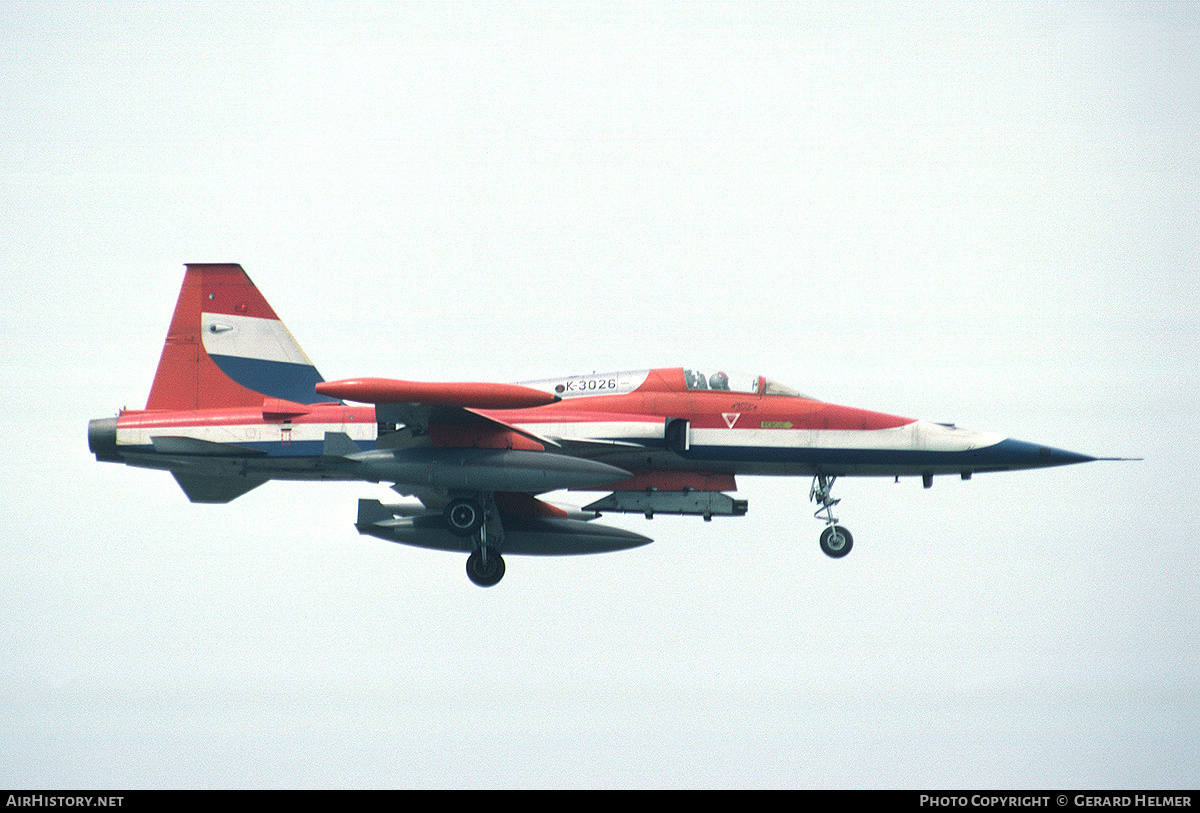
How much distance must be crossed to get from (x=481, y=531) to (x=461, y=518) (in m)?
0.57

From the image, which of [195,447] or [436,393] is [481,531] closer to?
[436,393]

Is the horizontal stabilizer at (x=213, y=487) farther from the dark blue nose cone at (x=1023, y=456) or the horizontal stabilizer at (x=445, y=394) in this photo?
the dark blue nose cone at (x=1023, y=456)

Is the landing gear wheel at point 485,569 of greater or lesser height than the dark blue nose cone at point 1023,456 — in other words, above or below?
below

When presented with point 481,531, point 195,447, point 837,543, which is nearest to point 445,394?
point 481,531

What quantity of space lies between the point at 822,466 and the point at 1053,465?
400cm

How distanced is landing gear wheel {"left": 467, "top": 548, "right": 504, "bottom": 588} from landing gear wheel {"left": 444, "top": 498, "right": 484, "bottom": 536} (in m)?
0.93

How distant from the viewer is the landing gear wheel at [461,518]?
21828 mm

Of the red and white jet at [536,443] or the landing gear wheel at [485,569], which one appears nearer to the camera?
the red and white jet at [536,443]

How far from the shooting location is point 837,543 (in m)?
22.3

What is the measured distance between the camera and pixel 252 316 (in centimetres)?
→ 2389

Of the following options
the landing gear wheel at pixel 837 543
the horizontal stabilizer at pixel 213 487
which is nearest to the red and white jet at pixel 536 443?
the landing gear wheel at pixel 837 543
